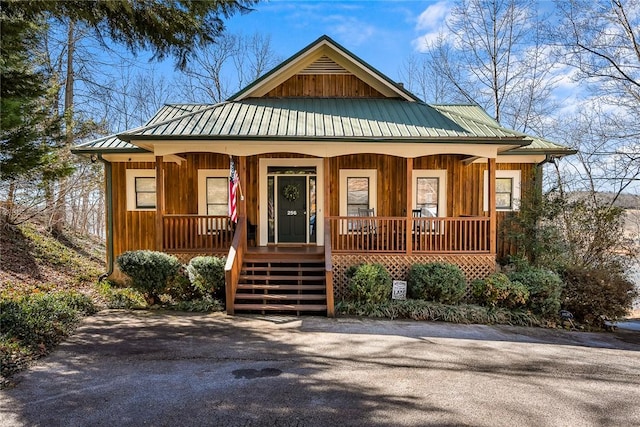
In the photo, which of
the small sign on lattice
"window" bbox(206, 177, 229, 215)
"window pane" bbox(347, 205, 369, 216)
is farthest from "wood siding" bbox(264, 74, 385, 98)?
the small sign on lattice

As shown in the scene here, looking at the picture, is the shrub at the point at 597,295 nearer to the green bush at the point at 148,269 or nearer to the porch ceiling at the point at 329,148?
the porch ceiling at the point at 329,148

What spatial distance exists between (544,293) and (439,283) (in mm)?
2360

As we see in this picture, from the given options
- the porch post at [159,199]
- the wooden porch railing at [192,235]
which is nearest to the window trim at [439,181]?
the wooden porch railing at [192,235]

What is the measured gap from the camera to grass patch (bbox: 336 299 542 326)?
8.33 metres

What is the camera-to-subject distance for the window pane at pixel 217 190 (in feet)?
37.3

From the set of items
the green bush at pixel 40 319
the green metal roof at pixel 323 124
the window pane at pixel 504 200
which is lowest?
the green bush at pixel 40 319

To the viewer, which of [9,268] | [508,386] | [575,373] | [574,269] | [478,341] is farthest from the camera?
[9,268]

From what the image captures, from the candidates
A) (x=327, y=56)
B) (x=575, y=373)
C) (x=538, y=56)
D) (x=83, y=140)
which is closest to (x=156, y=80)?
(x=83, y=140)

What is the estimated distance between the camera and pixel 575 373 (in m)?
5.43

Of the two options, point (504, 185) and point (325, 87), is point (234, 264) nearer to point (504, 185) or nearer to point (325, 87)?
point (325, 87)

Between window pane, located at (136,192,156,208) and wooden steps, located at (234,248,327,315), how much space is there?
3.66 metres

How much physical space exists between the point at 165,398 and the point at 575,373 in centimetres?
545

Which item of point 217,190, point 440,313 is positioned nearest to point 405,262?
point 440,313

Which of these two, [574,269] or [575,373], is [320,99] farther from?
[575,373]
